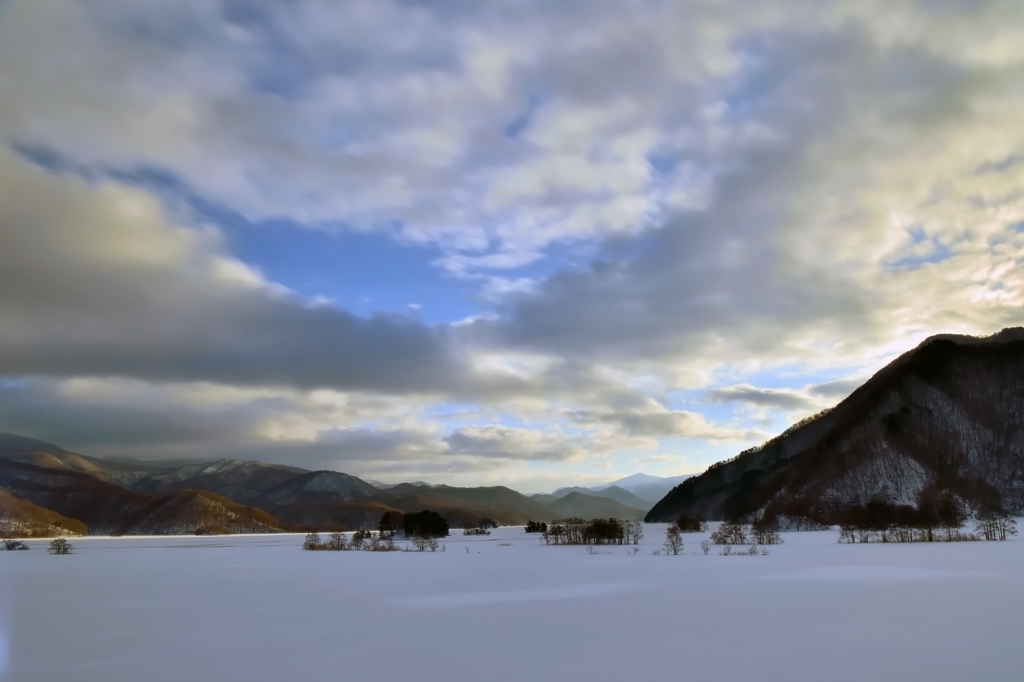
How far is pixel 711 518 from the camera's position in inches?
6742

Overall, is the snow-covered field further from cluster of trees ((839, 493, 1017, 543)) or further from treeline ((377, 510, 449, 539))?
treeline ((377, 510, 449, 539))

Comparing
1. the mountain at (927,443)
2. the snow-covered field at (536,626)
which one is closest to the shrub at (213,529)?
the mountain at (927,443)

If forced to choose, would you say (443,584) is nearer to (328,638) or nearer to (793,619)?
(328,638)

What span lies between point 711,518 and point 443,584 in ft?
500

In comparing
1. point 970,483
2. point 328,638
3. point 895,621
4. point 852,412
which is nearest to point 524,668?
point 328,638

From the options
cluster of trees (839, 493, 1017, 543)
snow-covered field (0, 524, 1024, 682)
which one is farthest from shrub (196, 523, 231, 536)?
snow-covered field (0, 524, 1024, 682)

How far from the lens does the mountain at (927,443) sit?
10803 cm

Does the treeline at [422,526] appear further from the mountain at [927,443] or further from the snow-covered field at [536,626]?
the snow-covered field at [536,626]

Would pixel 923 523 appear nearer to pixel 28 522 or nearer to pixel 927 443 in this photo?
pixel 927 443

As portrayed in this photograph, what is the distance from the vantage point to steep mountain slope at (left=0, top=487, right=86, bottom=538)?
5991 inches

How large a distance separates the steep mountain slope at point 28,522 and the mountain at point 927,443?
151m

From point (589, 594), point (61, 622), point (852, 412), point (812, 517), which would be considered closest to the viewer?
point (61, 622)

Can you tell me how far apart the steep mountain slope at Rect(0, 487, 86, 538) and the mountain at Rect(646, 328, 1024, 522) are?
151 m

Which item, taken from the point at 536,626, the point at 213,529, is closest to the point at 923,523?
the point at 536,626
